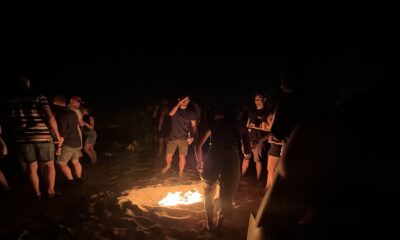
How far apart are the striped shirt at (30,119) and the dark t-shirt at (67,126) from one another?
532mm

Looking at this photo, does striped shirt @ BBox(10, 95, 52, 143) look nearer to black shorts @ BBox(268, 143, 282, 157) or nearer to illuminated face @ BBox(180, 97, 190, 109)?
illuminated face @ BBox(180, 97, 190, 109)

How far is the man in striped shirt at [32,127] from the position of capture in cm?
582

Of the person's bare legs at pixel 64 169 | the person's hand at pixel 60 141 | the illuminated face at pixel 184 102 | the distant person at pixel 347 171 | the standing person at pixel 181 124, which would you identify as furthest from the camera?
the standing person at pixel 181 124

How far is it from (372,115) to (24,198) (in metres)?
7.37

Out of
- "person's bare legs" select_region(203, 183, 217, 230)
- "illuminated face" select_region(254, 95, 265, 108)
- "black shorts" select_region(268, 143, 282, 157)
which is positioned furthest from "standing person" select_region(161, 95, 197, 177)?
"person's bare legs" select_region(203, 183, 217, 230)

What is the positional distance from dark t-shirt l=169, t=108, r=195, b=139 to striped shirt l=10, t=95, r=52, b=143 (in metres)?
3.14

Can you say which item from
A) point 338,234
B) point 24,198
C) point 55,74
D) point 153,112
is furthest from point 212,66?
point 338,234

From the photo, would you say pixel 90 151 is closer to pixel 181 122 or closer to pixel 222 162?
pixel 181 122

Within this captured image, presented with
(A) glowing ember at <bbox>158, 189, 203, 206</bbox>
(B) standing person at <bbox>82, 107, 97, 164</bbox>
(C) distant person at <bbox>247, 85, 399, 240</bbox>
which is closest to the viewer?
(C) distant person at <bbox>247, 85, 399, 240</bbox>

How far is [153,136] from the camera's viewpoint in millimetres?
12984

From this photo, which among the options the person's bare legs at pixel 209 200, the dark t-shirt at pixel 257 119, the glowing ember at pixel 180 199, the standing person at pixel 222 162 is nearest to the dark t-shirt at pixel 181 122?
the dark t-shirt at pixel 257 119

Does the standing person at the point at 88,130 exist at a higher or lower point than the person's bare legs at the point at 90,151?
higher

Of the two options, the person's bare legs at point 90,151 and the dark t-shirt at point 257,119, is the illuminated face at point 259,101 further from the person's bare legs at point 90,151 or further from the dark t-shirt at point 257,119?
the person's bare legs at point 90,151

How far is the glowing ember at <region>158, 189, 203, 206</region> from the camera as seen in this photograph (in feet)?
20.7
